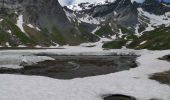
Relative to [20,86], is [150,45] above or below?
above

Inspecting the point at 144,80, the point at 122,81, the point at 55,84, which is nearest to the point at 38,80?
the point at 55,84

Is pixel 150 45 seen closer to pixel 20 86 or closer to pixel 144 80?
pixel 144 80

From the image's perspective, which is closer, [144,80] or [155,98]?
[155,98]

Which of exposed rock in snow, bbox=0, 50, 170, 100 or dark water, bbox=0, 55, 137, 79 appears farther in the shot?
dark water, bbox=0, 55, 137, 79

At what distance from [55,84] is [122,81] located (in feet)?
30.2

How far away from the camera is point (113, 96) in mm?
35438

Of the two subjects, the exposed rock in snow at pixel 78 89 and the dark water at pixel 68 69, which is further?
the dark water at pixel 68 69

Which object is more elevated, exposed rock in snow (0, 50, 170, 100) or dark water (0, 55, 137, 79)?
dark water (0, 55, 137, 79)

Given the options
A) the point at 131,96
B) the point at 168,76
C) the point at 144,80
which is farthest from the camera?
the point at 168,76

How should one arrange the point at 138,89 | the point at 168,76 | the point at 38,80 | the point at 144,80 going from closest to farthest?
the point at 138,89 → the point at 38,80 → the point at 144,80 → the point at 168,76

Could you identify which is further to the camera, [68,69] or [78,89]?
[68,69]

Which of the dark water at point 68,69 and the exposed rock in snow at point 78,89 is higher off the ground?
the dark water at point 68,69

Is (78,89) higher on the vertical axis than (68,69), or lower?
lower

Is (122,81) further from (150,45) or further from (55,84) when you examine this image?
(150,45)
